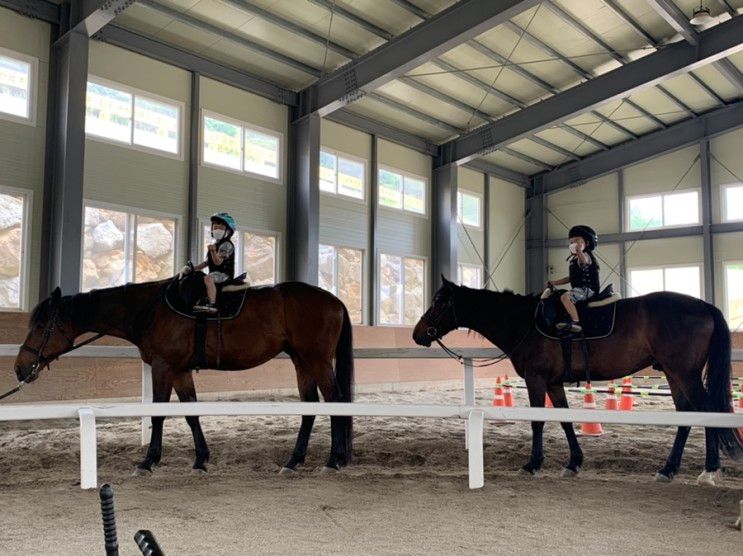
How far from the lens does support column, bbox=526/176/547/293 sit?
22906 mm

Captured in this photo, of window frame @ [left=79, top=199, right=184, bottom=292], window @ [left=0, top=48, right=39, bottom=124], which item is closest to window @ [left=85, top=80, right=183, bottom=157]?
window @ [left=0, top=48, right=39, bottom=124]

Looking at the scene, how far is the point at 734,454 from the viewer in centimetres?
533

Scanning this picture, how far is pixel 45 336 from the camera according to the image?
19.4 ft

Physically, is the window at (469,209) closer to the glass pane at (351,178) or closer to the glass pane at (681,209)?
the glass pane at (351,178)

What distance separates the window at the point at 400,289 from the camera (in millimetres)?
18172

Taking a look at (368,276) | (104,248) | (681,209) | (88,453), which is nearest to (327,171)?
(368,276)

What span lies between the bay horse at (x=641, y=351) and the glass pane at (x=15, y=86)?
30.6 ft

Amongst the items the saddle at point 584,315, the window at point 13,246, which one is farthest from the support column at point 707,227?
the window at point 13,246

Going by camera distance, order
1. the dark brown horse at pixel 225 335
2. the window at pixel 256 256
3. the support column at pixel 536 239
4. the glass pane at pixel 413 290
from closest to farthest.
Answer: the dark brown horse at pixel 225 335 < the window at pixel 256 256 < the glass pane at pixel 413 290 < the support column at pixel 536 239

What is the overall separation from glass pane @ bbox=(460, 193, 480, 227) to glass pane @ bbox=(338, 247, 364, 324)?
465cm

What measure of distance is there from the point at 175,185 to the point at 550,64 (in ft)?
30.6

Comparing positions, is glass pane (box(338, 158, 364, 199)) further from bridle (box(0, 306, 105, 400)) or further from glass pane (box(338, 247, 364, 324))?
bridle (box(0, 306, 105, 400))

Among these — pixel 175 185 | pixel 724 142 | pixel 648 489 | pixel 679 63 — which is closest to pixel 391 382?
pixel 175 185

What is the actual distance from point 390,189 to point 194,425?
537 inches
